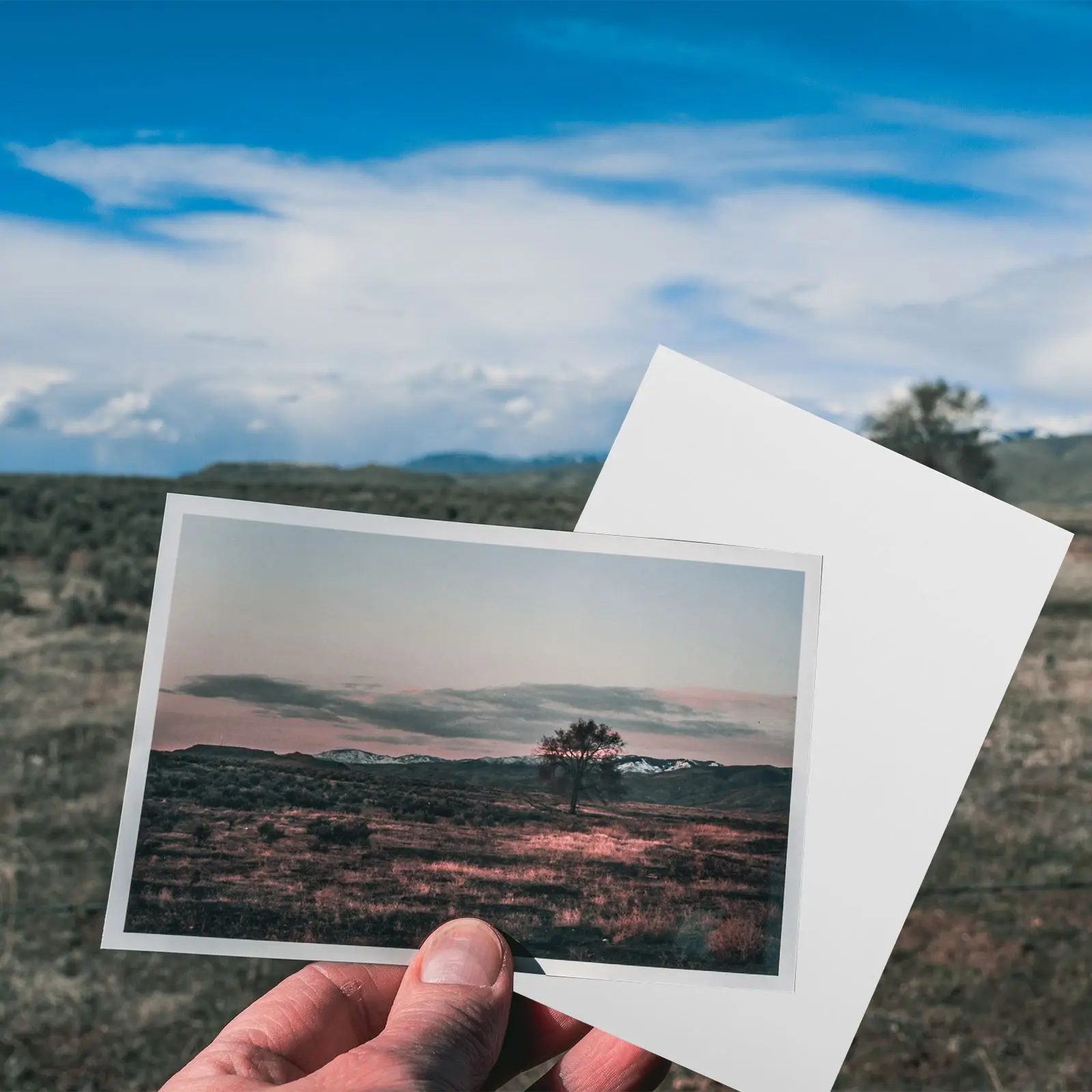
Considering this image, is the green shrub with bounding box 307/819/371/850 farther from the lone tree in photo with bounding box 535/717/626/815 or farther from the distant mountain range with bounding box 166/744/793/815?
the lone tree in photo with bounding box 535/717/626/815

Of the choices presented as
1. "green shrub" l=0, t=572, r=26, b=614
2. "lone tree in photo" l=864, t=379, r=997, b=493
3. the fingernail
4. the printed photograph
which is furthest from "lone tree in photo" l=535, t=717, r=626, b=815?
"lone tree in photo" l=864, t=379, r=997, b=493

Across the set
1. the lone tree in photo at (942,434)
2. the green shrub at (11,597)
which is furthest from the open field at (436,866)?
the lone tree in photo at (942,434)

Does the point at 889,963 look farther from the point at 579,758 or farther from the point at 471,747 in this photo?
the point at 471,747

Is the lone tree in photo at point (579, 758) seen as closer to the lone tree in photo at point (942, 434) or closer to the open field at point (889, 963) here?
the open field at point (889, 963)

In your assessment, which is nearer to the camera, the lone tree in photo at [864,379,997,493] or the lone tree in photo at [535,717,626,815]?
the lone tree in photo at [535,717,626,815]

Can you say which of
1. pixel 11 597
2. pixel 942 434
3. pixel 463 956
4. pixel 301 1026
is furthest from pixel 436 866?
pixel 942 434

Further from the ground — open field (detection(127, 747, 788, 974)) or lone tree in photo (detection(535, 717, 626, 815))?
lone tree in photo (detection(535, 717, 626, 815))
